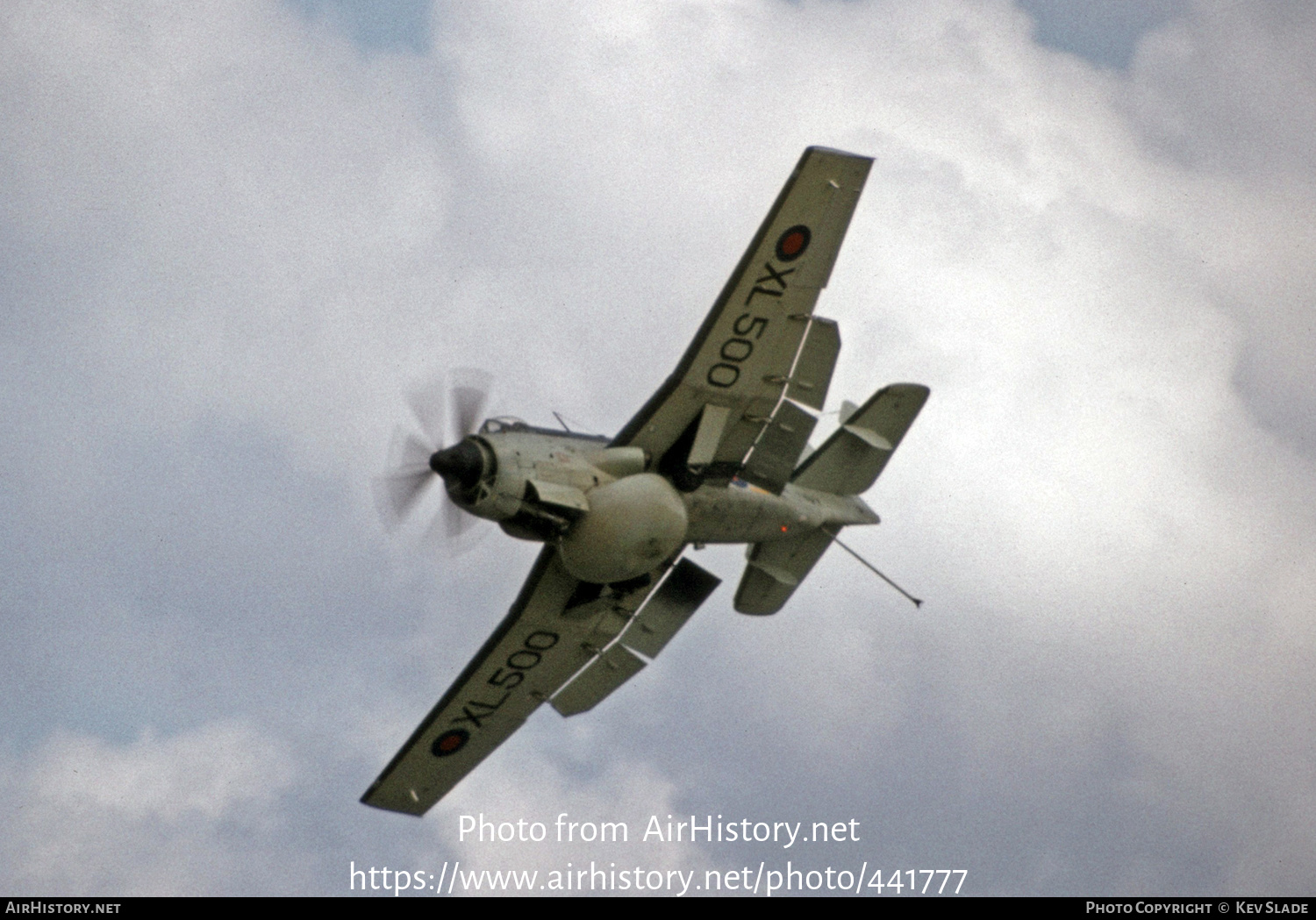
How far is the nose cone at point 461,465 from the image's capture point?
92.1 feet

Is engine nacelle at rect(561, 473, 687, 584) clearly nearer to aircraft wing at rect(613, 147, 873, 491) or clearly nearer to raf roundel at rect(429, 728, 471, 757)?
aircraft wing at rect(613, 147, 873, 491)

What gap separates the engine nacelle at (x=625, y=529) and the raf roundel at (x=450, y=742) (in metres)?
7.60

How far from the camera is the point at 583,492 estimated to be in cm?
2906

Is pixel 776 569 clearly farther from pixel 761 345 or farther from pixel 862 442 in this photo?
pixel 761 345

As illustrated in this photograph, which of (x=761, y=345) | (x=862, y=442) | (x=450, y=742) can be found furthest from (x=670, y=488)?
(x=450, y=742)

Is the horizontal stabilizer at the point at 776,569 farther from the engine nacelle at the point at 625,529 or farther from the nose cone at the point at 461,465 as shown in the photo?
the nose cone at the point at 461,465

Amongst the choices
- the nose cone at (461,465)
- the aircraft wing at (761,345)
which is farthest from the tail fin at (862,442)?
the nose cone at (461,465)

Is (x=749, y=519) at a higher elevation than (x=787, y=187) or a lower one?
lower

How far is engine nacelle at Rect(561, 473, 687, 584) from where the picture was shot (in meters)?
28.9

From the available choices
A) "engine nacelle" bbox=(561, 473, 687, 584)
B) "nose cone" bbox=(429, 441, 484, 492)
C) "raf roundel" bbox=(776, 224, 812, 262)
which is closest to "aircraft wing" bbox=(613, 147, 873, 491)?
"raf roundel" bbox=(776, 224, 812, 262)
